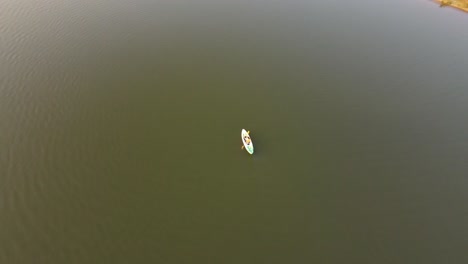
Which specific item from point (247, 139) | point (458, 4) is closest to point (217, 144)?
point (247, 139)

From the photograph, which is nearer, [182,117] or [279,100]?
[182,117]

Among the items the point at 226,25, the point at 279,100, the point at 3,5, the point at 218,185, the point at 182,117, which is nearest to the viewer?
the point at 218,185

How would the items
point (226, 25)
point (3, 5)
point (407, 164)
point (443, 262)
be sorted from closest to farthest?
point (443, 262) < point (407, 164) < point (3, 5) < point (226, 25)

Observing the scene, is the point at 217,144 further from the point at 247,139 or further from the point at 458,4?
the point at 458,4

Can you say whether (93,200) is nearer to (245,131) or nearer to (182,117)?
(182,117)

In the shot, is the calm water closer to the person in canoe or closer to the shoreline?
the person in canoe

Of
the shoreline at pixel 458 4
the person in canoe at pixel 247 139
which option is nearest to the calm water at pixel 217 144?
the person in canoe at pixel 247 139

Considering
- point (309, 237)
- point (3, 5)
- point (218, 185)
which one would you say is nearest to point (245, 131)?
point (218, 185)

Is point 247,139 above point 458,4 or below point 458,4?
below

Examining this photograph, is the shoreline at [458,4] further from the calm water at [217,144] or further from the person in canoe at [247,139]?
the person in canoe at [247,139]
